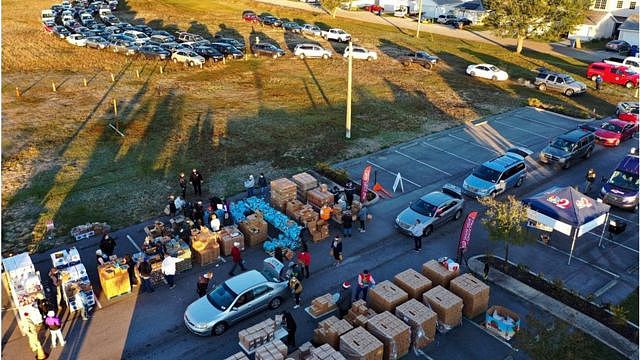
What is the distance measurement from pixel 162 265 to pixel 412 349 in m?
8.76

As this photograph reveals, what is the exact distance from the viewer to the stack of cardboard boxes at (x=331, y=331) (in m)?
14.5

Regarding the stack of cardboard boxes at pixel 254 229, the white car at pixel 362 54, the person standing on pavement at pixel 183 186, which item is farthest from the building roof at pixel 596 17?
the stack of cardboard boxes at pixel 254 229

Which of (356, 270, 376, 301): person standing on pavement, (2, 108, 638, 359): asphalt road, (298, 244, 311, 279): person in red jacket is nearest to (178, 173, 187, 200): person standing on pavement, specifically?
(2, 108, 638, 359): asphalt road

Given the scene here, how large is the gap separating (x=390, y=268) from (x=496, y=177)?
8259 millimetres

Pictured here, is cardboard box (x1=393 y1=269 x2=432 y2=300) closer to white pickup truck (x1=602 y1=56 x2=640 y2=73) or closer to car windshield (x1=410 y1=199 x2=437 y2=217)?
car windshield (x1=410 y1=199 x2=437 y2=217)

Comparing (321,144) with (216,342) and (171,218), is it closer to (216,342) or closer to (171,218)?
(171,218)

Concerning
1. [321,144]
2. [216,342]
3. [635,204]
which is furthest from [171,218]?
[635,204]

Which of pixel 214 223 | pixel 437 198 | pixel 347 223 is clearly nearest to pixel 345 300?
pixel 347 223

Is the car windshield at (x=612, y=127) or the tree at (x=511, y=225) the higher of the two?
the tree at (x=511, y=225)

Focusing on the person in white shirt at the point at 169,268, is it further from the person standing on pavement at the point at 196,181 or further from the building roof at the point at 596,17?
the building roof at the point at 596,17

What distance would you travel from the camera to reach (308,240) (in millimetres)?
20938

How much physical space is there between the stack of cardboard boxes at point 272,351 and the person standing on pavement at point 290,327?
2.80ft

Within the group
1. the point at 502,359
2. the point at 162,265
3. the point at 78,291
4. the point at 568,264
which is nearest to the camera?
the point at 502,359

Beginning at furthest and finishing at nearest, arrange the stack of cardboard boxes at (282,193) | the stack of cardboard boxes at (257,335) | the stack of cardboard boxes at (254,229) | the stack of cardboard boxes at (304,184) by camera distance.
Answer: the stack of cardboard boxes at (304,184) → the stack of cardboard boxes at (282,193) → the stack of cardboard boxes at (254,229) → the stack of cardboard boxes at (257,335)
